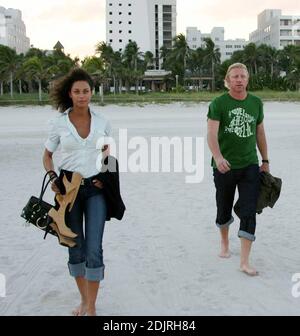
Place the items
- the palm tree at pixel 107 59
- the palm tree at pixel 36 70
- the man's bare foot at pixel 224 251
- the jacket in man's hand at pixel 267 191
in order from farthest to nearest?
the palm tree at pixel 107 59
the palm tree at pixel 36 70
the man's bare foot at pixel 224 251
the jacket in man's hand at pixel 267 191

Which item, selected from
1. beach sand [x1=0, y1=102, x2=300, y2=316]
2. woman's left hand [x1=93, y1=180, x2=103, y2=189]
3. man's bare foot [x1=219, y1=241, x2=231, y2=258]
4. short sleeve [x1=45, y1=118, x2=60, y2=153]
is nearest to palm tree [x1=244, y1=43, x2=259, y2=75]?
beach sand [x1=0, y1=102, x2=300, y2=316]

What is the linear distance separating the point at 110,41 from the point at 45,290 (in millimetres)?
108682

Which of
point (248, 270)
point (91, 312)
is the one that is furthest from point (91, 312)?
Answer: point (248, 270)

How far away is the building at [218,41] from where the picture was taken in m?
133

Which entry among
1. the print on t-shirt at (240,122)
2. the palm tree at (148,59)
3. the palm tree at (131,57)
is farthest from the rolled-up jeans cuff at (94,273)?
the palm tree at (148,59)

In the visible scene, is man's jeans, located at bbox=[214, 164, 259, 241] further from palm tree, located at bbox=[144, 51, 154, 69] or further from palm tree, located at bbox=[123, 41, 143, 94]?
palm tree, located at bbox=[144, 51, 154, 69]

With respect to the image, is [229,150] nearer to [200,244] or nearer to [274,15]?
[200,244]

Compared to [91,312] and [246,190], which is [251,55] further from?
[91,312]

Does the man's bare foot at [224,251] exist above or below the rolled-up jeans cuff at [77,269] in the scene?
below

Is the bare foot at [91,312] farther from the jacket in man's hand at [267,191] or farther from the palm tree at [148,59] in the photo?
the palm tree at [148,59]

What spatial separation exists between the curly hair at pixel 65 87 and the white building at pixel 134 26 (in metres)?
106

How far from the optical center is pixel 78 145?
3523mm

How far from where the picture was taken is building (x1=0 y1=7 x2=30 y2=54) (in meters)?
109
